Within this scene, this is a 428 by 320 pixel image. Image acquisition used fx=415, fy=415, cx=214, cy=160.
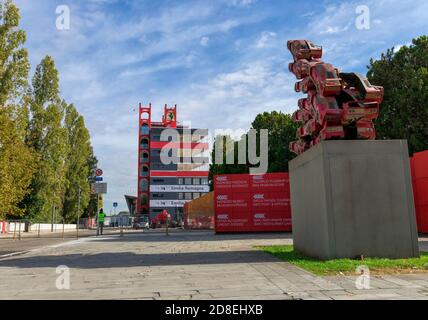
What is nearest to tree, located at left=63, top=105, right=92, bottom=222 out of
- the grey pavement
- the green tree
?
the green tree

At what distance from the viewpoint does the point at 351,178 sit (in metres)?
9.79

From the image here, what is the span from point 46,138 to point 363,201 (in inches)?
1672

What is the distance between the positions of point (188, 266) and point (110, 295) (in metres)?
3.67

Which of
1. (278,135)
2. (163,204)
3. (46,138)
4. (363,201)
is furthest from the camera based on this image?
(163,204)

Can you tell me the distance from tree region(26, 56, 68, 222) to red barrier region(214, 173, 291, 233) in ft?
80.6

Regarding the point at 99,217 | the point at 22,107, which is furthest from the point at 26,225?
the point at 22,107

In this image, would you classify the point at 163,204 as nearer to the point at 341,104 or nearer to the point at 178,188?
the point at 178,188

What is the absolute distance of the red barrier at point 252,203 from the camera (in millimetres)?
27047

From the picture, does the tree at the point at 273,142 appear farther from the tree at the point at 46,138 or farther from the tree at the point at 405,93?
the tree at the point at 46,138

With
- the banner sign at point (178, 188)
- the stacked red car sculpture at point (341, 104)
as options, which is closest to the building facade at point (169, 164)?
the banner sign at point (178, 188)

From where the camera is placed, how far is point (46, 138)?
1806 inches

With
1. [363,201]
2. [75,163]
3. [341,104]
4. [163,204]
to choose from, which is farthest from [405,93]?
[163,204]

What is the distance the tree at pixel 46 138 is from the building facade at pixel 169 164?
50819 mm

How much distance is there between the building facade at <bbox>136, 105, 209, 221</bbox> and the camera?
326 feet
